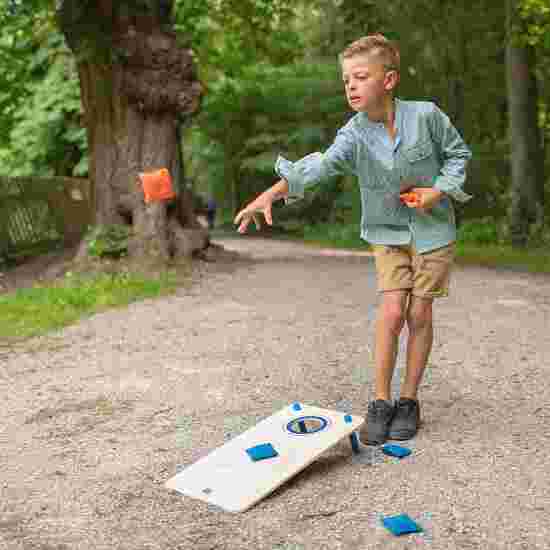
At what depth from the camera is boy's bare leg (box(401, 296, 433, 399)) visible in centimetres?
333

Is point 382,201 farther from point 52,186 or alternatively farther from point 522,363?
point 52,186

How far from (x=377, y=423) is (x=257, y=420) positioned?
0.69 meters

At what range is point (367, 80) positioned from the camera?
3.10m

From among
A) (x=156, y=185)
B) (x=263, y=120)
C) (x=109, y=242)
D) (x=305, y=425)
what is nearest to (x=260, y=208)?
(x=305, y=425)

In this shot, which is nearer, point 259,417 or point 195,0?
point 259,417

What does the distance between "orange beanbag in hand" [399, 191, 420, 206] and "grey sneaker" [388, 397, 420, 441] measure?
0.98 meters

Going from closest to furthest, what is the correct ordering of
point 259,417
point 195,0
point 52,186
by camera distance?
point 259,417
point 195,0
point 52,186

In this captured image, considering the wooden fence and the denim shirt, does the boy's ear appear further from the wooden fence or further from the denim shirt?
the wooden fence

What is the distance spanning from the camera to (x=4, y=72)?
1368cm

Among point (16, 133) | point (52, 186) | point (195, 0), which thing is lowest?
point (52, 186)

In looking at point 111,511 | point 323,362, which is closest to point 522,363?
point 323,362

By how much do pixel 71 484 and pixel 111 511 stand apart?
0.37 meters

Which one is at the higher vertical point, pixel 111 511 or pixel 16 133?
pixel 16 133

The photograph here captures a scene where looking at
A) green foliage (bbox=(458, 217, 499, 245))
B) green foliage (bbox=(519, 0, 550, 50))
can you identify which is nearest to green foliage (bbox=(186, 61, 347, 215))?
green foliage (bbox=(458, 217, 499, 245))
